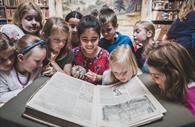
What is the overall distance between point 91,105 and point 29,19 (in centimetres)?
86

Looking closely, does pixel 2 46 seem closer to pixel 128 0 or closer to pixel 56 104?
pixel 56 104

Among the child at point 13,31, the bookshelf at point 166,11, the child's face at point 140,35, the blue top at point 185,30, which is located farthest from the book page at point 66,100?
the bookshelf at point 166,11

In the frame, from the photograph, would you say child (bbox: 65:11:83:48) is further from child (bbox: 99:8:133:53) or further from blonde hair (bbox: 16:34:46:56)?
blonde hair (bbox: 16:34:46:56)

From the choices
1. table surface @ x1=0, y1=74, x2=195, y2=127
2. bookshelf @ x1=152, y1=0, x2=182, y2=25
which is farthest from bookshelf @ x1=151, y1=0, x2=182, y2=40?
table surface @ x1=0, y1=74, x2=195, y2=127

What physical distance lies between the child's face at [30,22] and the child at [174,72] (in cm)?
82

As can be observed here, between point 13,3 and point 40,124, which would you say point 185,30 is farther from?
point 13,3

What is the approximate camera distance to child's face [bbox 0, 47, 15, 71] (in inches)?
38.7

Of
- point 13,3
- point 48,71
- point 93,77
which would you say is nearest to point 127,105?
point 93,77

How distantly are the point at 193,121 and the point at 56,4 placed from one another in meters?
3.23

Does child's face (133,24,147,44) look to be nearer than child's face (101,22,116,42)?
No

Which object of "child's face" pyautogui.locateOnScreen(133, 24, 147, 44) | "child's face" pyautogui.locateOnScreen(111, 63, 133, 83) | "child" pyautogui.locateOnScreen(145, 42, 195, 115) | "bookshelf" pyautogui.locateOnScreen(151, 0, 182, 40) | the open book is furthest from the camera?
"bookshelf" pyautogui.locateOnScreen(151, 0, 182, 40)

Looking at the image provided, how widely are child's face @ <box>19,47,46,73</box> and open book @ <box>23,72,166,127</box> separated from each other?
21 cm

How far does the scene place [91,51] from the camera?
1.15 metres

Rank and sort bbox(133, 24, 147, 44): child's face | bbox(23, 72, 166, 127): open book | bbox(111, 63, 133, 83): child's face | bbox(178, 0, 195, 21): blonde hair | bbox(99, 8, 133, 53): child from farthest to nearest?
bbox(133, 24, 147, 44): child's face
bbox(99, 8, 133, 53): child
bbox(178, 0, 195, 21): blonde hair
bbox(111, 63, 133, 83): child's face
bbox(23, 72, 166, 127): open book
